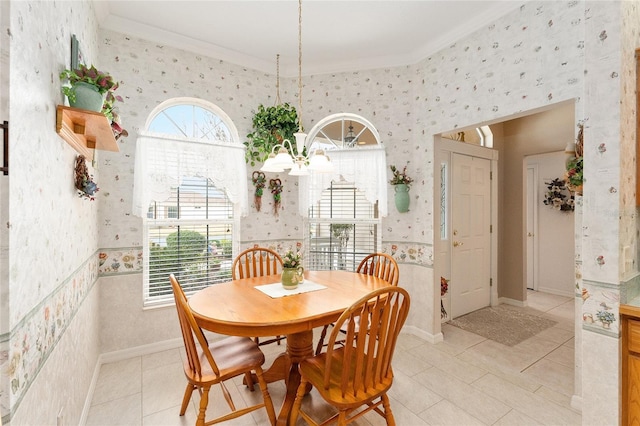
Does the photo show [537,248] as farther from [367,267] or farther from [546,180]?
[367,267]

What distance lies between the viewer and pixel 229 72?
3336mm

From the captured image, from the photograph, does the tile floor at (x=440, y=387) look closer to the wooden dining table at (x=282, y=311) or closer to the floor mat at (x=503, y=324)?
the floor mat at (x=503, y=324)

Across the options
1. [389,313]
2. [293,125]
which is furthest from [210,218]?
[389,313]

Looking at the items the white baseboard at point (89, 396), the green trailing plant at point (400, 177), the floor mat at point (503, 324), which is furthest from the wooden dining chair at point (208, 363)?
the floor mat at point (503, 324)

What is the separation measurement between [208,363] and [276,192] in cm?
210

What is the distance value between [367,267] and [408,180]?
1.06m

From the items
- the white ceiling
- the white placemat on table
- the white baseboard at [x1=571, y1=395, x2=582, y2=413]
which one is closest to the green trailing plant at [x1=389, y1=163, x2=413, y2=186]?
the white ceiling

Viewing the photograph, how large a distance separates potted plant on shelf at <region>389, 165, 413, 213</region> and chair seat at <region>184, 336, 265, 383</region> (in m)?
2.09

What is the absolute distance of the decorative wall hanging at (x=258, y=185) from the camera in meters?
3.44

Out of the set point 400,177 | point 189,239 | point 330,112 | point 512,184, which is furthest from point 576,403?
point 189,239

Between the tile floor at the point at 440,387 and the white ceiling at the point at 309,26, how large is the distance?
301 centimetres

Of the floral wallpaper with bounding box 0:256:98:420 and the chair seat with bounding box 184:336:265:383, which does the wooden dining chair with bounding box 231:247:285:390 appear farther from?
the floral wallpaper with bounding box 0:256:98:420

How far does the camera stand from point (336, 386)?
158cm

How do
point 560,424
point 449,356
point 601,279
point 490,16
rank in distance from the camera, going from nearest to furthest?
1. point 601,279
2. point 560,424
3. point 490,16
4. point 449,356
